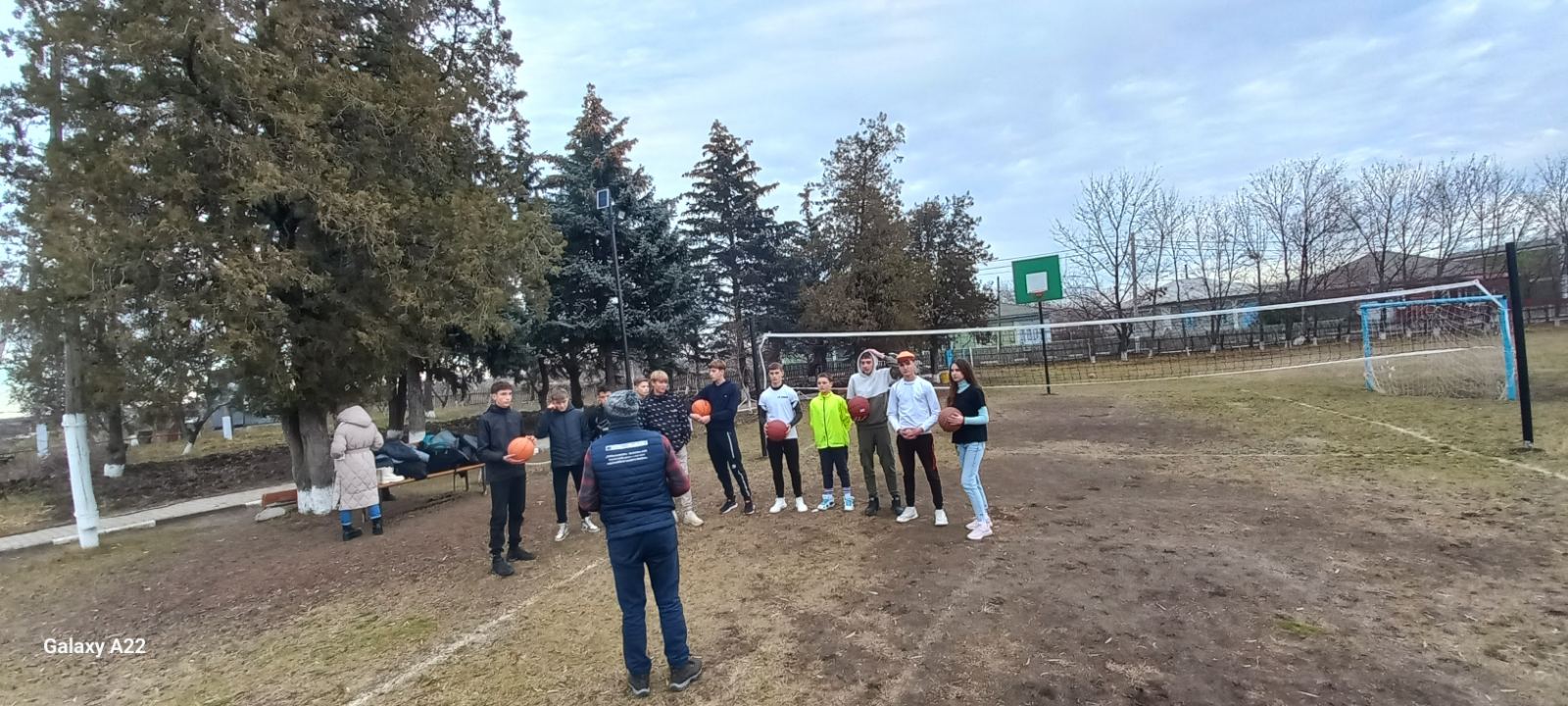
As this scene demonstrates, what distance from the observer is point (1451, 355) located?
46.8 ft

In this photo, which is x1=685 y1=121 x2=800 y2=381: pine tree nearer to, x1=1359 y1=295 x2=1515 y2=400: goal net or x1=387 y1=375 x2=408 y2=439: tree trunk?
x1=387 y1=375 x2=408 y2=439: tree trunk

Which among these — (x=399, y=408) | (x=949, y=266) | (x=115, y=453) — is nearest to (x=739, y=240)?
(x=949, y=266)

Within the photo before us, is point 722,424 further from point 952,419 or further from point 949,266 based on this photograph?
point 949,266

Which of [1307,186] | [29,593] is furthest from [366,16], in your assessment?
[1307,186]

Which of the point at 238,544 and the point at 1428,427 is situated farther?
the point at 1428,427

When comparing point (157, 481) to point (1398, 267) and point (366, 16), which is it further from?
point (1398, 267)

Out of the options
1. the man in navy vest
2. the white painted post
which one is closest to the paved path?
the white painted post

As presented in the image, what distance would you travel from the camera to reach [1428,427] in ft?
30.4

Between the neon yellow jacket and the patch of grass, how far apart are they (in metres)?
3.63

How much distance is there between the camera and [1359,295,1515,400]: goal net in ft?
38.8

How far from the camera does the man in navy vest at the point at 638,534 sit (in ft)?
11.4

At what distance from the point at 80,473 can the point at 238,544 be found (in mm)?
2023

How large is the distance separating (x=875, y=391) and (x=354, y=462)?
5.53 meters

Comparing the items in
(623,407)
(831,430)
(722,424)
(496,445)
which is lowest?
(831,430)
